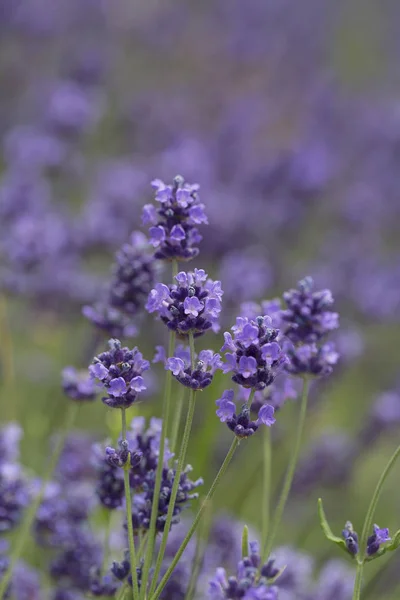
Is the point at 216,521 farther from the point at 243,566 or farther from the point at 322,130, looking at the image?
the point at 322,130

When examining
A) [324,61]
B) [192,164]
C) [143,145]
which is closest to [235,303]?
[192,164]

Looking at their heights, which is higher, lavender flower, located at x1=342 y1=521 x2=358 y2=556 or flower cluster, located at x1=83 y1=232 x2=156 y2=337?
flower cluster, located at x1=83 y1=232 x2=156 y2=337

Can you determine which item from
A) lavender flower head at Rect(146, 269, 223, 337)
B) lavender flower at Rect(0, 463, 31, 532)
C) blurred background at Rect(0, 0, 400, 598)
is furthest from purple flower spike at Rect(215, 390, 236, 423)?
blurred background at Rect(0, 0, 400, 598)

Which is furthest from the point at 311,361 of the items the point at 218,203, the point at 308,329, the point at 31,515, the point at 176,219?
the point at 218,203

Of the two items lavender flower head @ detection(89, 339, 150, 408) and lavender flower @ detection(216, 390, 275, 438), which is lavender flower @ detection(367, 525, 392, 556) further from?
lavender flower head @ detection(89, 339, 150, 408)

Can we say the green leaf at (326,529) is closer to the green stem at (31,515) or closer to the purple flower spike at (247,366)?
the purple flower spike at (247,366)

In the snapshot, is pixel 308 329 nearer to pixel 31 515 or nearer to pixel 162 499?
pixel 162 499
